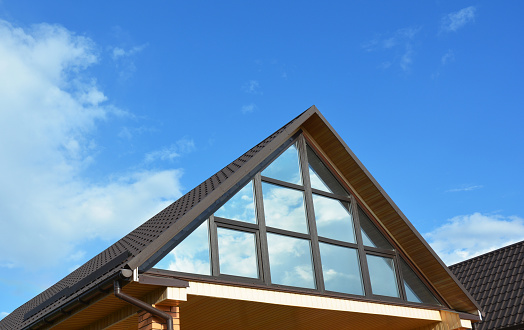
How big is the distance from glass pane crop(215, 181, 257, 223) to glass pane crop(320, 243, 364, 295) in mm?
1586

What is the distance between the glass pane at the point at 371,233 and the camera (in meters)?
11.3

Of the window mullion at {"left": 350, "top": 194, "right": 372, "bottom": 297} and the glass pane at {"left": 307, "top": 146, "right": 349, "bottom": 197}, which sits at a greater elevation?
the glass pane at {"left": 307, "top": 146, "right": 349, "bottom": 197}

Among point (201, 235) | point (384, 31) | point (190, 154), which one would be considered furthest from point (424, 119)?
point (201, 235)

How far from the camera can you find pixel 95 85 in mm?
17375

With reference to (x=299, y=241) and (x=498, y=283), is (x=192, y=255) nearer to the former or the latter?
(x=299, y=241)

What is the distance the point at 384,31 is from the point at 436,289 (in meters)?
7.39

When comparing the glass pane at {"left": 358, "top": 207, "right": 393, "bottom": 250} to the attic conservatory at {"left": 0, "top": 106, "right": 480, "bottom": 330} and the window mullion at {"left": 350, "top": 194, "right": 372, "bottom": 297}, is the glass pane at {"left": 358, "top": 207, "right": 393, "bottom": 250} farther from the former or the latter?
the window mullion at {"left": 350, "top": 194, "right": 372, "bottom": 297}

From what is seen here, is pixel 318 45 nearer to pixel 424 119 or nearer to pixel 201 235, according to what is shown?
pixel 424 119

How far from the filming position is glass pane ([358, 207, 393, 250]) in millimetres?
11273

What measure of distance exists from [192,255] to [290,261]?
199cm

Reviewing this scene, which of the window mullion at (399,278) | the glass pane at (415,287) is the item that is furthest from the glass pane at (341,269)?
the glass pane at (415,287)

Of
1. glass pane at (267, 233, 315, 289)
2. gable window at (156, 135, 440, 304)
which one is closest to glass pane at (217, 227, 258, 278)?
gable window at (156, 135, 440, 304)

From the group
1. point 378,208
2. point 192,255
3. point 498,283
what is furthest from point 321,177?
point 498,283

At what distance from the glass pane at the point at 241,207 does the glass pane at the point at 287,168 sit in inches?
24.2
